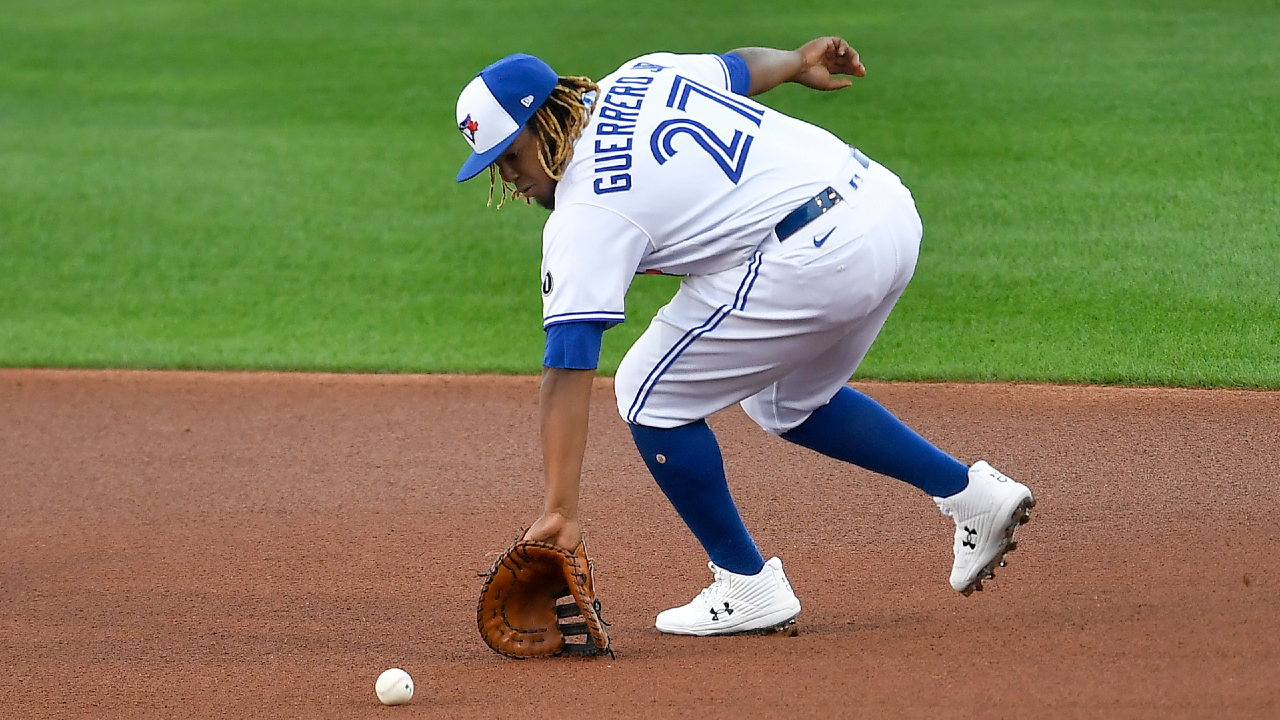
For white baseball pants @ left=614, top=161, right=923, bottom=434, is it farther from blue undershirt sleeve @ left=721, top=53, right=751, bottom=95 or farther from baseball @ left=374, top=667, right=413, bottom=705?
baseball @ left=374, top=667, right=413, bottom=705

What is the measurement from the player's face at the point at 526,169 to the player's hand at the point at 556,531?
0.75 metres

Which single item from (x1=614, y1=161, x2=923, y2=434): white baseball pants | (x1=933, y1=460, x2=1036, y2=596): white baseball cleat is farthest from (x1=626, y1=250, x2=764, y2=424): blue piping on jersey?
(x1=933, y1=460, x2=1036, y2=596): white baseball cleat

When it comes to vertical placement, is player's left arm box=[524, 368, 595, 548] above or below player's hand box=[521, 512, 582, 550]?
above

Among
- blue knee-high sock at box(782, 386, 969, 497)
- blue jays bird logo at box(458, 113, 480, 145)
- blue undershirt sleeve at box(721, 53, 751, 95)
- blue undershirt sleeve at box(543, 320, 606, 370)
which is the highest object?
blue undershirt sleeve at box(721, 53, 751, 95)

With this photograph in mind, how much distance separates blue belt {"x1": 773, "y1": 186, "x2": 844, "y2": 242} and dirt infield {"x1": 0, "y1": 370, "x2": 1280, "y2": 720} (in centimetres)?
104

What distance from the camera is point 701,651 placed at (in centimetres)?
369

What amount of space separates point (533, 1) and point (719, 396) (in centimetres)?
1664

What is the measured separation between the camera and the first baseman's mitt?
11.7 feet

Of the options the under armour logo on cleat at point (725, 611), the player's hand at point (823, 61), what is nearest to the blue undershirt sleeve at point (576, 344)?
the under armour logo on cleat at point (725, 611)

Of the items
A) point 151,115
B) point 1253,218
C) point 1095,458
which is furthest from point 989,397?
point 151,115

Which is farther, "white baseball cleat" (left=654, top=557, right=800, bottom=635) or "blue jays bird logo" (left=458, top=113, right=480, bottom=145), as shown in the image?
"white baseball cleat" (left=654, top=557, right=800, bottom=635)

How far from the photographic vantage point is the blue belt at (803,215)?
348cm

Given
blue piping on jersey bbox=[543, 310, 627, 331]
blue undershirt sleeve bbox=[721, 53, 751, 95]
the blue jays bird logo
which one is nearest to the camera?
blue piping on jersey bbox=[543, 310, 627, 331]

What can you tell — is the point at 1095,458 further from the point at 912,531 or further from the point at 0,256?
the point at 0,256
